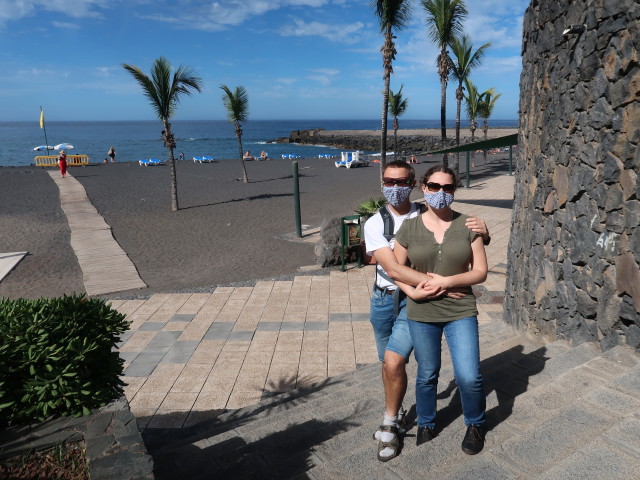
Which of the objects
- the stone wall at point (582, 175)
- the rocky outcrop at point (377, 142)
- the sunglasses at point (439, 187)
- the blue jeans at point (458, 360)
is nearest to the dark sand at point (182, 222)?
the stone wall at point (582, 175)

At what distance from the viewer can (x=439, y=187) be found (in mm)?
2982

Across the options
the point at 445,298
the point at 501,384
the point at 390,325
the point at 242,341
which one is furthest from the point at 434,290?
the point at 242,341

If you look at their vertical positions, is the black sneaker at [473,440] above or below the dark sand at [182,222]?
above

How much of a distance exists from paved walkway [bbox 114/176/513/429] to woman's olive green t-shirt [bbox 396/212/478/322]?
8.62 feet

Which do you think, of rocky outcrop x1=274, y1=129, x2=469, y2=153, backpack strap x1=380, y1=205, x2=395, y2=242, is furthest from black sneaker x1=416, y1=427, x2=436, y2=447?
rocky outcrop x1=274, y1=129, x2=469, y2=153

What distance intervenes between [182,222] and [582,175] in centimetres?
1360

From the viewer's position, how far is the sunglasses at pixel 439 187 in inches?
117

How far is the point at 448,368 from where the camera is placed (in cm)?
431

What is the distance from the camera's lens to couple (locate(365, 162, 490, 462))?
286 cm

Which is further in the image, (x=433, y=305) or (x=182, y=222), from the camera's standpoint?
(x=182, y=222)

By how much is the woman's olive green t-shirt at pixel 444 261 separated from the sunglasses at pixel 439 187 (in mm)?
182

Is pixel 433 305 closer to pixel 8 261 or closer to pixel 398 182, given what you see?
pixel 398 182

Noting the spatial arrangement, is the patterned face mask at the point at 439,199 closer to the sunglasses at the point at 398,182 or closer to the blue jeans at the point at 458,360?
the sunglasses at the point at 398,182

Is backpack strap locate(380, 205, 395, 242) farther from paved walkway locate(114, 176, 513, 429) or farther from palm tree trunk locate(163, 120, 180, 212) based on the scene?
palm tree trunk locate(163, 120, 180, 212)
